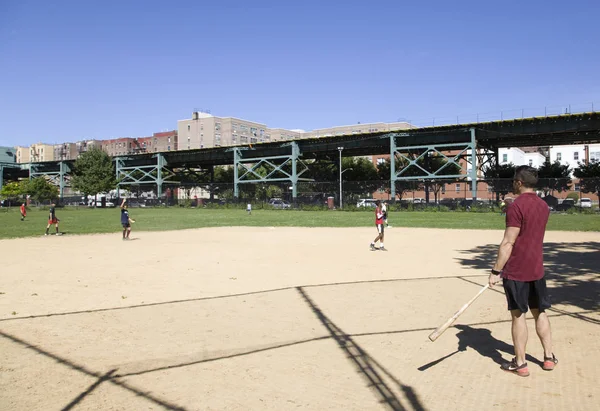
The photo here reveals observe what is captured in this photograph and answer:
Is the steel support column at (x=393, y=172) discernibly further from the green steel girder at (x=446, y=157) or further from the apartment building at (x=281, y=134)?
the apartment building at (x=281, y=134)

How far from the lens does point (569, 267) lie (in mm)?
10922

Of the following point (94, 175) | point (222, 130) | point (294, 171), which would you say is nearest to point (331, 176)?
point (294, 171)

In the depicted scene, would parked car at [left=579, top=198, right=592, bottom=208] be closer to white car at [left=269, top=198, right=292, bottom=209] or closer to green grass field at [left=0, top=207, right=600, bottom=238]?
green grass field at [left=0, top=207, right=600, bottom=238]

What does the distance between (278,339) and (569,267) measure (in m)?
8.62

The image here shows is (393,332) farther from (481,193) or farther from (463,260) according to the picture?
(481,193)

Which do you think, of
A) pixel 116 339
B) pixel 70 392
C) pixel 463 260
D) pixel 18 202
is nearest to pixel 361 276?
pixel 463 260

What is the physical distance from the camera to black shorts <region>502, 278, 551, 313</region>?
14.8ft

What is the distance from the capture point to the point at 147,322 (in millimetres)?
6367

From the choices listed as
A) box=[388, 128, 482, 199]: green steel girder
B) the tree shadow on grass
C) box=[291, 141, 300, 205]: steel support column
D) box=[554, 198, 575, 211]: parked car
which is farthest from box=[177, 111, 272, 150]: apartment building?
the tree shadow on grass

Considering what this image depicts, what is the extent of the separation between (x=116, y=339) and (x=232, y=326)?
146cm

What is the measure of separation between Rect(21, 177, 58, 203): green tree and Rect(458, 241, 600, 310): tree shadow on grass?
75.0 m

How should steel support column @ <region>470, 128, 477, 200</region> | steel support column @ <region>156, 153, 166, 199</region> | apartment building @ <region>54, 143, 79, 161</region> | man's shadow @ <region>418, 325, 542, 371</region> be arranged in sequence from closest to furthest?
man's shadow @ <region>418, 325, 542, 371</region>
steel support column @ <region>470, 128, 477, 200</region>
steel support column @ <region>156, 153, 166, 199</region>
apartment building @ <region>54, 143, 79, 161</region>

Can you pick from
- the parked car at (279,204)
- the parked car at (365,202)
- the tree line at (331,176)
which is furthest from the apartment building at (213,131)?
the parked car at (365,202)

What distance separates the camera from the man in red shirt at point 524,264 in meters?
4.51
